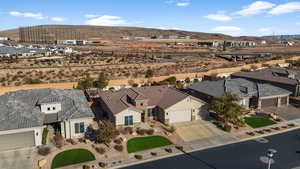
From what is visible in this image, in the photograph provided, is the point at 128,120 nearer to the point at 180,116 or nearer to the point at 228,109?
the point at 180,116

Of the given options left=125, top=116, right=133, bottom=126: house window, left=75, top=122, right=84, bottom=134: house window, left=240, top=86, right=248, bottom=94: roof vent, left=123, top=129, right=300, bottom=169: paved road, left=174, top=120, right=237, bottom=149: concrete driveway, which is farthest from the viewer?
left=240, top=86, right=248, bottom=94: roof vent

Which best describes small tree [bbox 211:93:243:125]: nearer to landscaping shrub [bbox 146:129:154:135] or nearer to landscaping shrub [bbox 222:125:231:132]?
landscaping shrub [bbox 222:125:231:132]

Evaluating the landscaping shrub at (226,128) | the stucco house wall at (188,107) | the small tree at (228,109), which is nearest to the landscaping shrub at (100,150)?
the stucco house wall at (188,107)

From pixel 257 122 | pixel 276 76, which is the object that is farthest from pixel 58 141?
pixel 276 76

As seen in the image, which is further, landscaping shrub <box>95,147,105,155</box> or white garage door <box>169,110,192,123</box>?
white garage door <box>169,110,192,123</box>

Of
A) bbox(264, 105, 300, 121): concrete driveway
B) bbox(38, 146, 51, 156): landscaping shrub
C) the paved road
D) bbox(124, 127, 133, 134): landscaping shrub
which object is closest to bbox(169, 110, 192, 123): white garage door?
bbox(124, 127, 133, 134): landscaping shrub

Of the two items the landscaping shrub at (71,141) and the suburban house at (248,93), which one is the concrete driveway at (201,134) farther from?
the landscaping shrub at (71,141)

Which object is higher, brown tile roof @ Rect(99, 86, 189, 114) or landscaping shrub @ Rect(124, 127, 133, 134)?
brown tile roof @ Rect(99, 86, 189, 114)
